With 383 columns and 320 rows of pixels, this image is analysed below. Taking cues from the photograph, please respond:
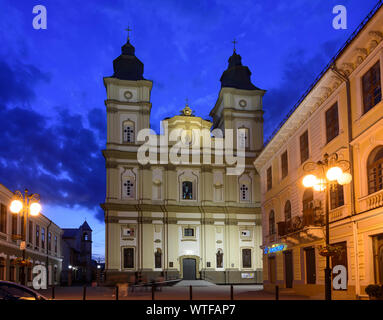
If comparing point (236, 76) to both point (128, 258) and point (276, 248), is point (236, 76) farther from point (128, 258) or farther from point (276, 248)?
point (276, 248)

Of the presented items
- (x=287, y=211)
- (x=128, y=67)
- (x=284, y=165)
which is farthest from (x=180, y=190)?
(x=287, y=211)

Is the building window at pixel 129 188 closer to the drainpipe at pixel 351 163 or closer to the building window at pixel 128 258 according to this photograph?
the building window at pixel 128 258

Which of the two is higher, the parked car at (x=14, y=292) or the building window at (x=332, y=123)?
the building window at (x=332, y=123)

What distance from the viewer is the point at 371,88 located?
740 inches

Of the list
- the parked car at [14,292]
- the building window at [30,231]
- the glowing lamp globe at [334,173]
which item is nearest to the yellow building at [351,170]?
the glowing lamp globe at [334,173]

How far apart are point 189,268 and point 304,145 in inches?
1176

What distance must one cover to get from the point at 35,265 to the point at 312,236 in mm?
35697

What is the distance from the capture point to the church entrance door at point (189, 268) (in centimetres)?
5275

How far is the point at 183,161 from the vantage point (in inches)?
2188

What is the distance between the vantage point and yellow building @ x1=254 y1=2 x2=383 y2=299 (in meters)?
18.3

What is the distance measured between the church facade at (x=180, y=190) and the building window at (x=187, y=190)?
0.38 ft

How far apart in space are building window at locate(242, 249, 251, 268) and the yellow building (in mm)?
22710

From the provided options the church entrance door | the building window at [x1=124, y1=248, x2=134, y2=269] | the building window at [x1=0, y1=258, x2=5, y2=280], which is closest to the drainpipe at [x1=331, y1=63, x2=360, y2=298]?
the building window at [x1=0, y1=258, x2=5, y2=280]

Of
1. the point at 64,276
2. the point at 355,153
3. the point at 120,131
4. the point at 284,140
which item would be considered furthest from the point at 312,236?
the point at 64,276
